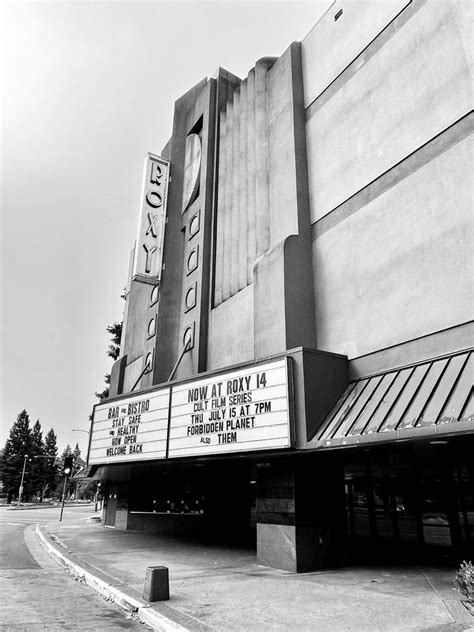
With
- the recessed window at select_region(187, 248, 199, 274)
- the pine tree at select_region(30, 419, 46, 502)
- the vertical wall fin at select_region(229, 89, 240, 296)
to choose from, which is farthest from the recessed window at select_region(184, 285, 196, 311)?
the pine tree at select_region(30, 419, 46, 502)

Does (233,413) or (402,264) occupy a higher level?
(402,264)

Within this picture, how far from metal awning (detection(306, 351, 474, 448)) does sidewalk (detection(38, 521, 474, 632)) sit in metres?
2.84

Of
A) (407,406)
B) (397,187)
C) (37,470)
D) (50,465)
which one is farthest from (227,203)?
(50,465)

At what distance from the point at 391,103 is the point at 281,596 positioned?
41.1ft

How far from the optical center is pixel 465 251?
10.3 m

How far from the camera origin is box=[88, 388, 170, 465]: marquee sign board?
596 inches

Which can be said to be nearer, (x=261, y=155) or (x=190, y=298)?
(x=261, y=155)

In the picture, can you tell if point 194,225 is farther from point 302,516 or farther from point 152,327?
point 302,516

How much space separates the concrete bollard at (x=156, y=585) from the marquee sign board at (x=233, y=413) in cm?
400

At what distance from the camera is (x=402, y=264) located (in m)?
11.7

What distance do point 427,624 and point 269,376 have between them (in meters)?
6.27

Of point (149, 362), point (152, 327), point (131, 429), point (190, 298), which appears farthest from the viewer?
point (152, 327)

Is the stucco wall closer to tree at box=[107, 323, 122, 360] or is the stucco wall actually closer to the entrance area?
the entrance area

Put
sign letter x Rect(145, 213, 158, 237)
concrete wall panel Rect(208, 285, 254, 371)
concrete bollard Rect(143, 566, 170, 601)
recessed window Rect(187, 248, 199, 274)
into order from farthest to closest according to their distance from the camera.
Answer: sign letter x Rect(145, 213, 158, 237) < recessed window Rect(187, 248, 199, 274) < concrete wall panel Rect(208, 285, 254, 371) < concrete bollard Rect(143, 566, 170, 601)
